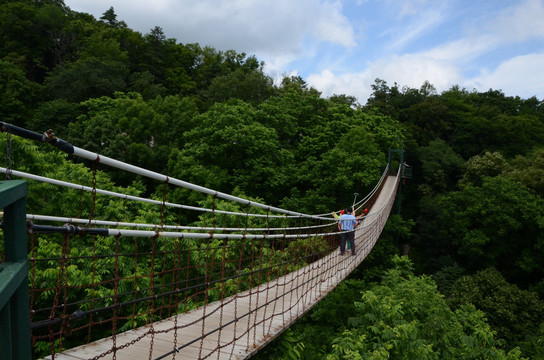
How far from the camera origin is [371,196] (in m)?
11.8

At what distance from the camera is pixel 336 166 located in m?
10.9

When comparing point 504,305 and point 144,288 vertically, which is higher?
point 144,288

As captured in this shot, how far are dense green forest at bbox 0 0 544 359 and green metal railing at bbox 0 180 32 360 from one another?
9.82ft

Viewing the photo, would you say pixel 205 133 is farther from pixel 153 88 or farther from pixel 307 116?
pixel 153 88

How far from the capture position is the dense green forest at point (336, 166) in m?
5.88

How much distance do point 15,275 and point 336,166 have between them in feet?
34.0

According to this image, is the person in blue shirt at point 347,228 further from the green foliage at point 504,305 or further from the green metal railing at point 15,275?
the green foliage at point 504,305

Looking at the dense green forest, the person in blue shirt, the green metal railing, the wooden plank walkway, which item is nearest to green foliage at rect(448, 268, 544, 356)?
the dense green forest

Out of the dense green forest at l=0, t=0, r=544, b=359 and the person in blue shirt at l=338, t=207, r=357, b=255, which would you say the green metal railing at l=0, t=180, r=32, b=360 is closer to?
the dense green forest at l=0, t=0, r=544, b=359

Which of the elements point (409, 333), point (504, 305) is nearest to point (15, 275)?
point (409, 333)

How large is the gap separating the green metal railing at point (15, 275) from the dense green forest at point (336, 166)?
2.99 meters

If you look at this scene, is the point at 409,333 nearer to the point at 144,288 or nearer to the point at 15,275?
the point at 144,288

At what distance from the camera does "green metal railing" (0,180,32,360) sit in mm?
790

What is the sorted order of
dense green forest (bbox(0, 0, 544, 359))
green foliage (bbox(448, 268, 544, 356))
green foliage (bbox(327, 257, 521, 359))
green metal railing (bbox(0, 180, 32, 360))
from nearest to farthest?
green metal railing (bbox(0, 180, 32, 360))
green foliage (bbox(327, 257, 521, 359))
dense green forest (bbox(0, 0, 544, 359))
green foliage (bbox(448, 268, 544, 356))
